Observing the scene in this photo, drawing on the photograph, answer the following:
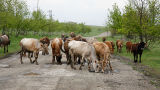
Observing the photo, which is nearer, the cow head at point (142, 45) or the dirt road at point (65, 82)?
the dirt road at point (65, 82)

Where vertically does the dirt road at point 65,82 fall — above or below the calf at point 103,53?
below

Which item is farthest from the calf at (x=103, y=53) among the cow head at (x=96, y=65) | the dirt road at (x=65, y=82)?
the dirt road at (x=65, y=82)

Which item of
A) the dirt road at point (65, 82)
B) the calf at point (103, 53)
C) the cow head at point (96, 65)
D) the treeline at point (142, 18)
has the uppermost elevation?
the treeline at point (142, 18)

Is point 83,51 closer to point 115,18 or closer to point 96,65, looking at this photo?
point 96,65

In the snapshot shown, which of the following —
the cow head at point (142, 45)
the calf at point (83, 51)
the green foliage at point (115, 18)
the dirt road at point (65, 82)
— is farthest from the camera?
the green foliage at point (115, 18)

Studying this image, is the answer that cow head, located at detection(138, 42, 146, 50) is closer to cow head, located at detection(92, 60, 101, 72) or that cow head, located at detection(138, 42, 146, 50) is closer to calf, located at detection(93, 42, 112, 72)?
calf, located at detection(93, 42, 112, 72)

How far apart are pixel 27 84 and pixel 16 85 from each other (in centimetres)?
44

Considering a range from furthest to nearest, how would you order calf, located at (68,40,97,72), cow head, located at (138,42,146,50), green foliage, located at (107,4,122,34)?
green foliage, located at (107,4,122,34) → cow head, located at (138,42,146,50) → calf, located at (68,40,97,72)

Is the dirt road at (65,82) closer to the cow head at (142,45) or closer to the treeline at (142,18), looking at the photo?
the cow head at (142,45)

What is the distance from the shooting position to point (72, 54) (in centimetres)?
1202

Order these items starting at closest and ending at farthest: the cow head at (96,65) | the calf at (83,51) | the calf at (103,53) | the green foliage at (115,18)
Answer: the cow head at (96,65) → the calf at (103,53) → the calf at (83,51) → the green foliage at (115,18)

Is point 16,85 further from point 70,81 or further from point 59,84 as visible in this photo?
point 70,81

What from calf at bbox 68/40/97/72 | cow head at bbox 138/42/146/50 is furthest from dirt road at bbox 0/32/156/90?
cow head at bbox 138/42/146/50

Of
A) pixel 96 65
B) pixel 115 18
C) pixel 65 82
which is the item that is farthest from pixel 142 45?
pixel 115 18
